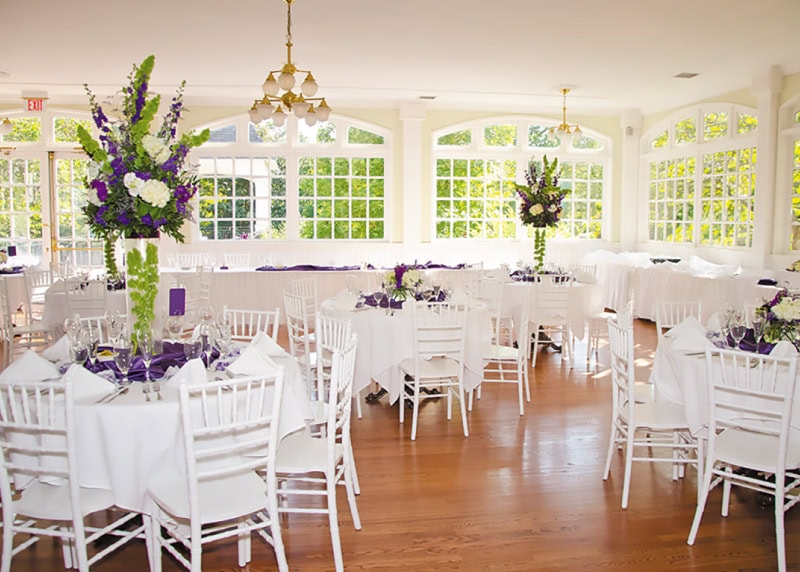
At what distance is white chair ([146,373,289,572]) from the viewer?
2.63 m

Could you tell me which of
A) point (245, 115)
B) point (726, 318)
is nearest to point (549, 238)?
point (245, 115)

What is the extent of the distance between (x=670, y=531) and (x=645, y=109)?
10.5 meters

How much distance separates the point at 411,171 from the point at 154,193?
900 centimetres

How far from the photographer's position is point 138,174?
3.36 m

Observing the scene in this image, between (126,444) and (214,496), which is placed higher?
(126,444)

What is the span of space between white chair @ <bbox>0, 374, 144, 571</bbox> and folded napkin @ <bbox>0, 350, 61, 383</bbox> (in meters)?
0.14

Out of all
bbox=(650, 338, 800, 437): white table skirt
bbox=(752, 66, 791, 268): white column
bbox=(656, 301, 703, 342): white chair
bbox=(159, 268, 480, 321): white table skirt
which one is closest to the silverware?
bbox=(650, 338, 800, 437): white table skirt

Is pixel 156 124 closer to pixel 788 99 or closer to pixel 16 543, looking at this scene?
pixel 16 543

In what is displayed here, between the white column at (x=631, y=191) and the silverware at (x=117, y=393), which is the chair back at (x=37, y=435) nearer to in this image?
the silverware at (x=117, y=393)

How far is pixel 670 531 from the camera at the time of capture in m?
3.65

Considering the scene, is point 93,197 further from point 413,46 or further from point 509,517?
point 413,46

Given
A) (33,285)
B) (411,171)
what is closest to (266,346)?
(33,285)

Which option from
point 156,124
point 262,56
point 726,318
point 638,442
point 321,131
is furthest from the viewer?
point 321,131

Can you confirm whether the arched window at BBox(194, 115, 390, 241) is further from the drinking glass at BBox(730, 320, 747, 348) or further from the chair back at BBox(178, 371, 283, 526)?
the chair back at BBox(178, 371, 283, 526)
